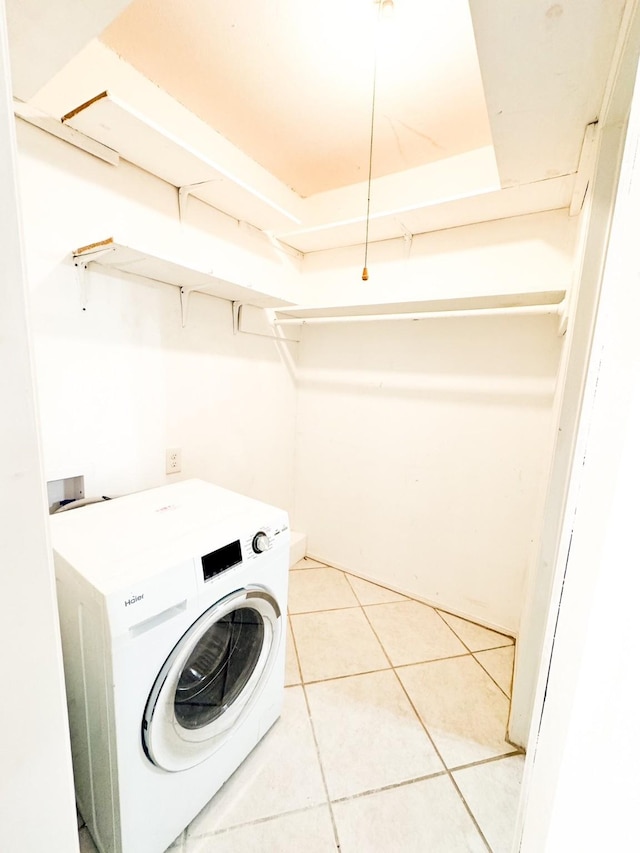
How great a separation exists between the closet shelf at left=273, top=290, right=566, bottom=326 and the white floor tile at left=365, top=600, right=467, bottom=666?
169cm

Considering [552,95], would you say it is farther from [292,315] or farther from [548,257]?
[292,315]

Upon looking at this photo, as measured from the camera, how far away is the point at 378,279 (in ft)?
6.69

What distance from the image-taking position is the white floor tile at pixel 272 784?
3.39 feet

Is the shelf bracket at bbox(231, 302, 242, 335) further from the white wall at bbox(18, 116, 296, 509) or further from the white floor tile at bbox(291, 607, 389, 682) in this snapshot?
the white floor tile at bbox(291, 607, 389, 682)

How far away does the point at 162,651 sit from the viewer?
2.68 feet

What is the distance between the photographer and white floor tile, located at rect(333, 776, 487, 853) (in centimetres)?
99

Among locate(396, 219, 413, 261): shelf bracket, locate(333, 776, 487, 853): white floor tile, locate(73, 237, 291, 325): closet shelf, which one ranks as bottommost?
locate(333, 776, 487, 853): white floor tile

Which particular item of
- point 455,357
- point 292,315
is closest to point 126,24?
point 292,315

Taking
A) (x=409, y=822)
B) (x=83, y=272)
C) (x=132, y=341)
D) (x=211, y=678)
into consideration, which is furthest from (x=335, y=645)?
(x=83, y=272)

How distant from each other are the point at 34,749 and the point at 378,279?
220cm

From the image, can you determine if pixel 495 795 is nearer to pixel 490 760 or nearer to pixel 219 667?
pixel 490 760

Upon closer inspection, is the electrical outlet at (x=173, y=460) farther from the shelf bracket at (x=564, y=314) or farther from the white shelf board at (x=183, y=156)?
the shelf bracket at (x=564, y=314)

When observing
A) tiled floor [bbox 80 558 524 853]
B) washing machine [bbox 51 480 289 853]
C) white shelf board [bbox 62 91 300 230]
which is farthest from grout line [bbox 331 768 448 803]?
white shelf board [bbox 62 91 300 230]

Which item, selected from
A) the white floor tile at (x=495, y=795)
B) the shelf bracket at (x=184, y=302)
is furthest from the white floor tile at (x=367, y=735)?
the shelf bracket at (x=184, y=302)
